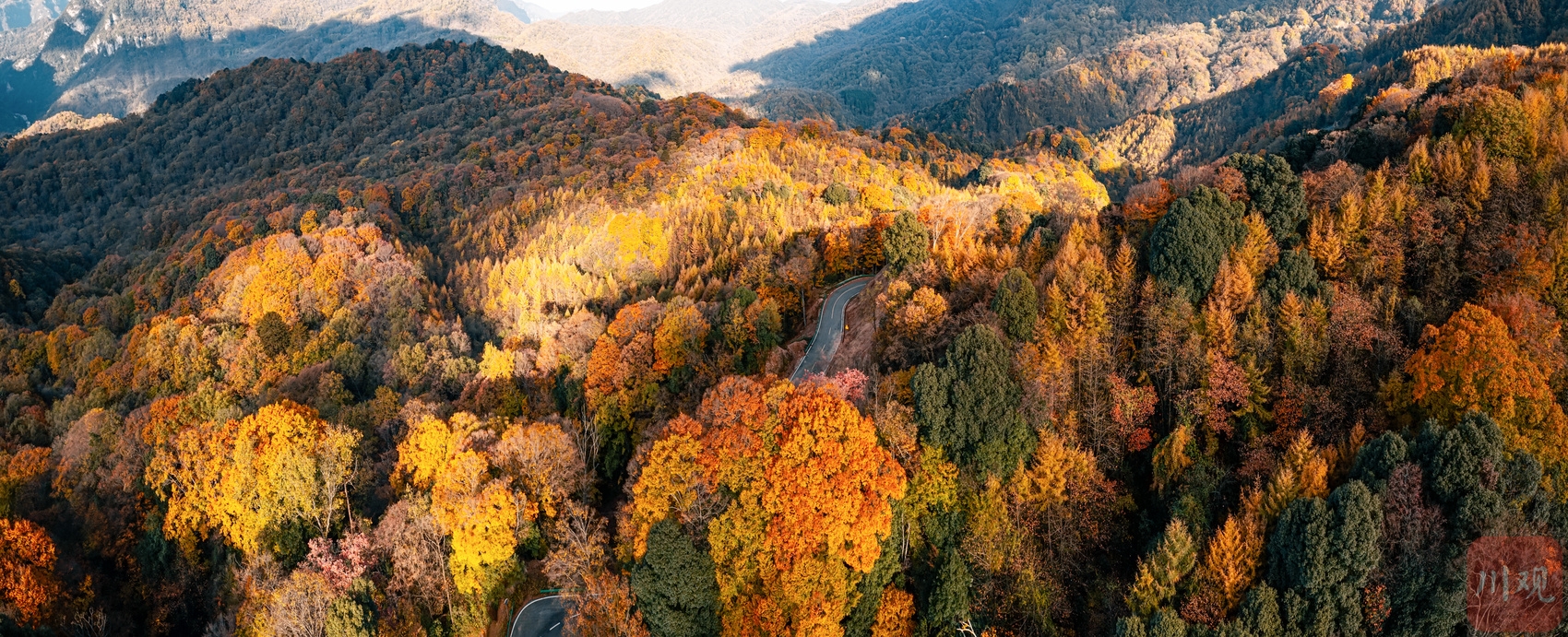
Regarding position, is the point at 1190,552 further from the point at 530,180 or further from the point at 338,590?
the point at 530,180

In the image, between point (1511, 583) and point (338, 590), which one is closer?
point (1511, 583)

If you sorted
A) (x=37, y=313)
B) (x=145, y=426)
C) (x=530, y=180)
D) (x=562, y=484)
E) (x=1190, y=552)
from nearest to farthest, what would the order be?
(x=1190, y=552) → (x=562, y=484) → (x=145, y=426) → (x=37, y=313) → (x=530, y=180)

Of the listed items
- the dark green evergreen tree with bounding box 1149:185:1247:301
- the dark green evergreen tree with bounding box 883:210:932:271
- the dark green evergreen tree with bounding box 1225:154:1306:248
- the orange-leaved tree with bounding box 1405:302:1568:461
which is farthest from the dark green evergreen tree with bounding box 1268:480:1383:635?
the dark green evergreen tree with bounding box 883:210:932:271

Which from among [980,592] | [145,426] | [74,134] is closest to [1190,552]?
[980,592]

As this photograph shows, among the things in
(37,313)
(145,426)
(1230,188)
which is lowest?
(37,313)

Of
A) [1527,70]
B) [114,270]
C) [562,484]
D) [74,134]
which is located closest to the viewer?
[562,484]

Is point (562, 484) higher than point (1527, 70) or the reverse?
the reverse

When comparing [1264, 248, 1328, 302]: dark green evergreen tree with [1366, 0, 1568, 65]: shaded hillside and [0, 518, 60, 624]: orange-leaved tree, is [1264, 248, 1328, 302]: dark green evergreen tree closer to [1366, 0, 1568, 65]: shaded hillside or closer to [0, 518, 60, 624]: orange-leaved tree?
[0, 518, 60, 624]: orange-leaved tree
